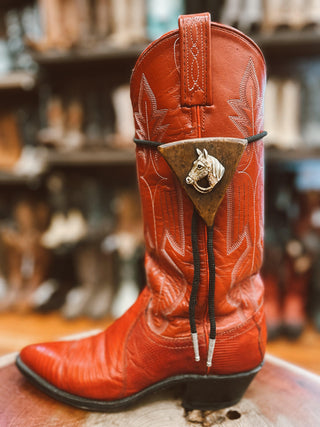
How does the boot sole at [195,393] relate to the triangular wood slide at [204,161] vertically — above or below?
below

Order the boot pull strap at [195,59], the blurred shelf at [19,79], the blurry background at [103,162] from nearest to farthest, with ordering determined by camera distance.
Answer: the boot pull strap at [195,59]
the blurry background at [103,162]
the blurred shelf at [19,79]

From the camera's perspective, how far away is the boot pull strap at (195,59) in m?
0.50

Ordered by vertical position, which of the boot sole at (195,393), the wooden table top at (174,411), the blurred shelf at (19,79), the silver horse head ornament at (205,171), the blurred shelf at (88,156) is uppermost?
the blurred shelf at (19,79)

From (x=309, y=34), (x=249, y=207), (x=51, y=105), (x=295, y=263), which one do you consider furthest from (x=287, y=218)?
(x=51, y=105)

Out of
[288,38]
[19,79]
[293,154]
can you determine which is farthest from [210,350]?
[19,79]

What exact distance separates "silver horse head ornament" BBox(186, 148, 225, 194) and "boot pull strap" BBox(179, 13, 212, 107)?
0.26 feet

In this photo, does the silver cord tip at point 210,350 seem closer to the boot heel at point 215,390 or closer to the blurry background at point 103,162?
the boot heel at point 215,390

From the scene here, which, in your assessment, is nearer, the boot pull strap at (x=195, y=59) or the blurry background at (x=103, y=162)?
the boot pull strap at (x=195, y=59)

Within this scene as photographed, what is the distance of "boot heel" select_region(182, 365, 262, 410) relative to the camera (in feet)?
2.01

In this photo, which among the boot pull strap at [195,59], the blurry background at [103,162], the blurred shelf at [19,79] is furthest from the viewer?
the blurred shelf at [19,79]

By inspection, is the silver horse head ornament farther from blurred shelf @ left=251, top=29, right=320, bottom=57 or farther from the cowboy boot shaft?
blurred shelf @ left=251, top=29, right=320, bottom=57

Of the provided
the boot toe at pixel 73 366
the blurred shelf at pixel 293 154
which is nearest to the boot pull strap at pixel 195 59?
the boot toe at pixel 73 366

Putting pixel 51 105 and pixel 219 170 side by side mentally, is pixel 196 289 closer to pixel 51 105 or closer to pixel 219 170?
pixel 219 170

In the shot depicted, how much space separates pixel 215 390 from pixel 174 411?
3.3 inches
